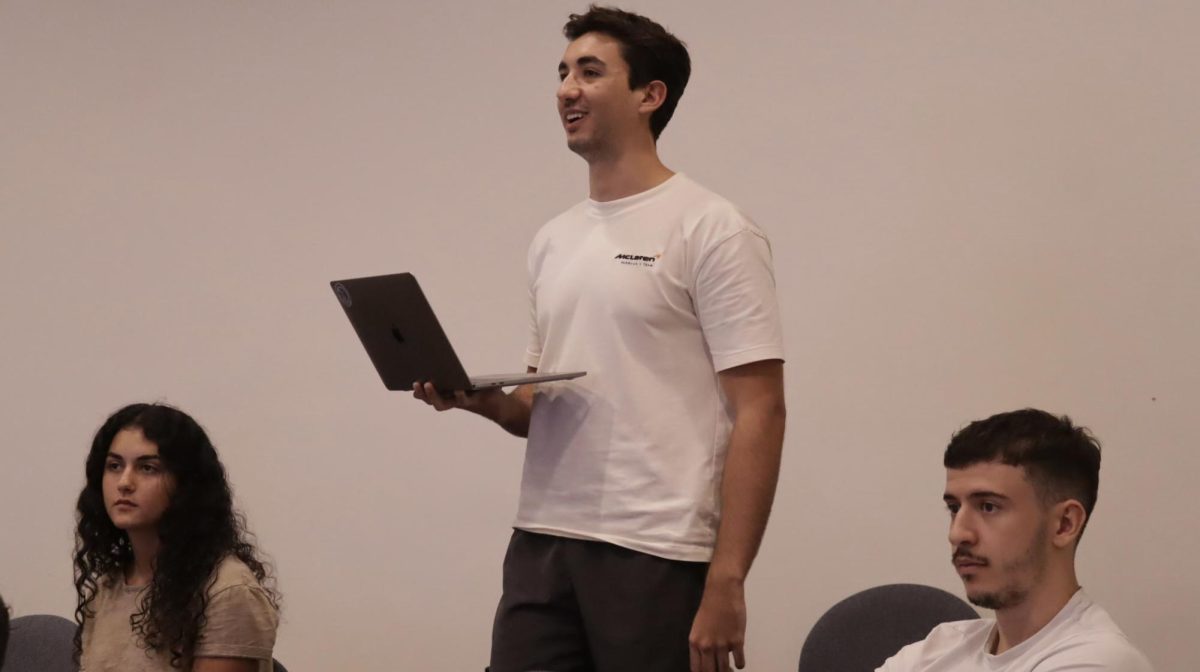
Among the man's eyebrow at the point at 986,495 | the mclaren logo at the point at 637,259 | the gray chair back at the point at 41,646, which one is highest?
the mclaren logo at the point at 637,259

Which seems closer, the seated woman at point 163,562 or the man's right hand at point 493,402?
the man's right hand at point 493,402

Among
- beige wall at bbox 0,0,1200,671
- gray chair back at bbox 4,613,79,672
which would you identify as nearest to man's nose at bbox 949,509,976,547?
beige wall at bbox 0,0,1200,671

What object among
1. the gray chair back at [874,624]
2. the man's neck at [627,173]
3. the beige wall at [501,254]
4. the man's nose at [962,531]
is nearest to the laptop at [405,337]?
the man's neck at [627,173]

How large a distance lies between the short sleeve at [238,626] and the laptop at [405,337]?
661 millimetres

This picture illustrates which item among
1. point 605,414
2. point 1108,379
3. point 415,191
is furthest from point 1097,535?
point 415,191

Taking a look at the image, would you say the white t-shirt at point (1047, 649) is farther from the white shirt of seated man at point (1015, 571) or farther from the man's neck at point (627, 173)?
the man's neck at point (627, 173)

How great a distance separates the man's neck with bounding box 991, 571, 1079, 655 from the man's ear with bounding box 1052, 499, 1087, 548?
5 centimetres

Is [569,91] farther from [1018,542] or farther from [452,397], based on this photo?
[1018,542]

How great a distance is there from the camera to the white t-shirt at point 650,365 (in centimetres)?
221

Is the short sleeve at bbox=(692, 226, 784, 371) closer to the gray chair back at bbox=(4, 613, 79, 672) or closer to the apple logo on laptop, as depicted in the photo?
the apple logo on laptop

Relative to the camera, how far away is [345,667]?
3891mm

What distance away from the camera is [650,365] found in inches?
88.8

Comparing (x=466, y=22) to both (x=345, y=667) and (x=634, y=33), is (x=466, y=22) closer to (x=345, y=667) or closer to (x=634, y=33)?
(x=634, y=33)

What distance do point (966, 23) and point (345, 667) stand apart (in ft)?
7.82
